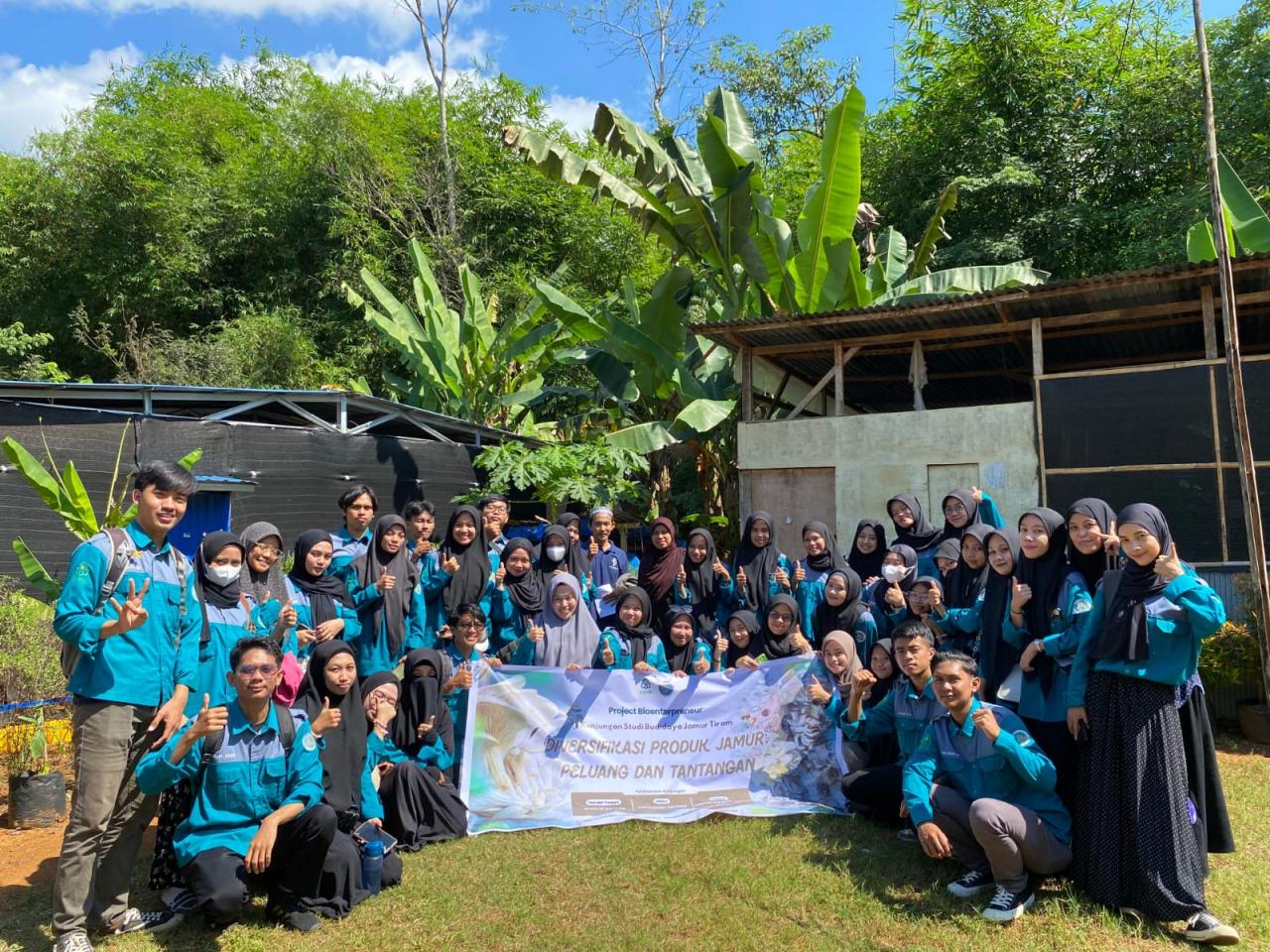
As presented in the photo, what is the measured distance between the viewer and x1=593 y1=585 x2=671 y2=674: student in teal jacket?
5246mm

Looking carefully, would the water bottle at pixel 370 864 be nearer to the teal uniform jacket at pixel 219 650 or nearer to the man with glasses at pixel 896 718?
the teal uniform jacket at pixel 219 650

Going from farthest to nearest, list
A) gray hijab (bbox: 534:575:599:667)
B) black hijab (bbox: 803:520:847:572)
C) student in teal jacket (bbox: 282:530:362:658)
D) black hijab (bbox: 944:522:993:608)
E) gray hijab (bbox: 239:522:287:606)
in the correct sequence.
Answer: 1. black hijab (bbox: 803:520:847:572)
2. gray hijab (bbox: 534:575:599:667)
3. black hijab (bbox: 944:522:993:608)
4. student in teal jacket (bbox: 282:530:362:658)
5. gray hijab (bbox: 239:522:287:606)

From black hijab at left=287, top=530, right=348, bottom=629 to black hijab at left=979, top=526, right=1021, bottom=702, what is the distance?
3.48 m

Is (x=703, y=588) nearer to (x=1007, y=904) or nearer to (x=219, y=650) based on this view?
(x=1007, y=904)

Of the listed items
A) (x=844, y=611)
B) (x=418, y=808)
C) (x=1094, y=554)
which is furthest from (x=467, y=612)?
(x=1094, y=554)

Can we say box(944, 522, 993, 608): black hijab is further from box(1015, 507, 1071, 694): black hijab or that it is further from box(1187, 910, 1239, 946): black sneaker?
box(1187, 910, 1239, 946): black sneaker

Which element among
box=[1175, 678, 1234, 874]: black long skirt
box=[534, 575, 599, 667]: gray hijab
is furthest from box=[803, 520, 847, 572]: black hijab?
box=[1175, 678, 1234, 874]: black long skirt

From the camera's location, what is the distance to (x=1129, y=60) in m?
17.2

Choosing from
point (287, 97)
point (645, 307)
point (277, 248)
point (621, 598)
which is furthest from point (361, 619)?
point (287, 97)

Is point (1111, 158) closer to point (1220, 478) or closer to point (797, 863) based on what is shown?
point (1220, 478)

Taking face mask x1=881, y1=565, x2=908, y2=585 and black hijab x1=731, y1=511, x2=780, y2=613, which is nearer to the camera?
face mask x1=881, y1=565, x2=908, y2=585

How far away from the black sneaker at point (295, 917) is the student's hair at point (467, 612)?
1941mm

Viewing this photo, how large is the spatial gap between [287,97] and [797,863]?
93.1 feet

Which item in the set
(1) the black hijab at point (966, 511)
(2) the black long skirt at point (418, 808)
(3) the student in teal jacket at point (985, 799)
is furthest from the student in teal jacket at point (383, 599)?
(1) the black hijab at point (966, 511)
